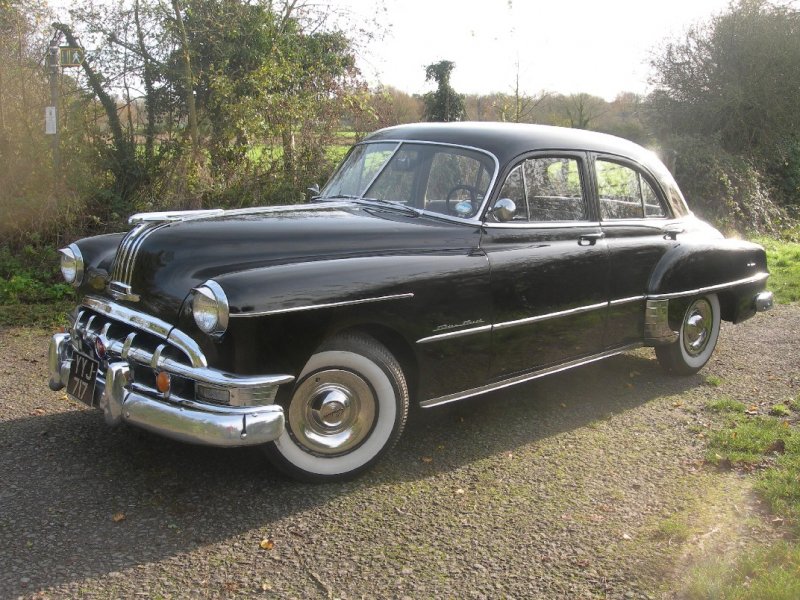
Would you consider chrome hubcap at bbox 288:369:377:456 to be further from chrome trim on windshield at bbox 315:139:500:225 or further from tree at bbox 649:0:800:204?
tree at bbox 649:0:800:204

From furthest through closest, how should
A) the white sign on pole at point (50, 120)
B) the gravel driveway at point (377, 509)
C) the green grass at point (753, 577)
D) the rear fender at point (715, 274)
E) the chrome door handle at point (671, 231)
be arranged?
1. the white sign on pole at point (50, 120)
2. the chrome door handle at point (671, 231)
3. the rear fender at point (715, 274)
4. the gravel driveway at point (377, 509)
5. the green grass at point (753, 577)

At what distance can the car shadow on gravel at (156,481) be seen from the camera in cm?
309

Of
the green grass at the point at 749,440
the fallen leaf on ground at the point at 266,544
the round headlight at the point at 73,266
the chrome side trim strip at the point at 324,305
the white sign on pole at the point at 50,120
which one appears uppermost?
the white sign on pole at the point at 50,120

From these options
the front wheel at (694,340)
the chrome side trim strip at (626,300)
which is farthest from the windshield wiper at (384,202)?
the front wheel at (694,340)

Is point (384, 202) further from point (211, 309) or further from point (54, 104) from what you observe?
point (54, 104)

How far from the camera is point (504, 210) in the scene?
4.39 m

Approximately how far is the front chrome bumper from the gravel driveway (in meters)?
0.39

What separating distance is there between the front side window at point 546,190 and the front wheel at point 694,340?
1.34 metres

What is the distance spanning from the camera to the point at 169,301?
3.59m

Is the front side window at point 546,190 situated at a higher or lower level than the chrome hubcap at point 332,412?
higher

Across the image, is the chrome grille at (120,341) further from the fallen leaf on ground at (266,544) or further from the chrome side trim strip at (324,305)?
the fallen leaf on ground at (266,544)

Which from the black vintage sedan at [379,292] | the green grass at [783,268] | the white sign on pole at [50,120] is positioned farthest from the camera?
the green grass at [783,268]

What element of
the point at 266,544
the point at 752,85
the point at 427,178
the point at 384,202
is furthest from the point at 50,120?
the point at 752,85

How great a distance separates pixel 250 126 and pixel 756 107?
11.8m
